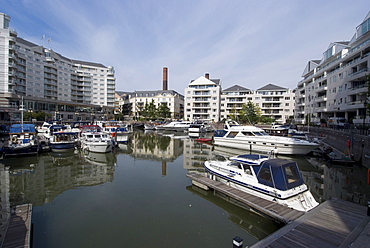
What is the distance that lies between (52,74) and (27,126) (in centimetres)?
5906

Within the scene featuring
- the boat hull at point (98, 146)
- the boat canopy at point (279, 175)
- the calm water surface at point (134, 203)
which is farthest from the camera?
the boat hull at point (98, 146)

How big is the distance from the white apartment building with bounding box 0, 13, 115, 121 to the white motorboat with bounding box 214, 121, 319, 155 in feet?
109

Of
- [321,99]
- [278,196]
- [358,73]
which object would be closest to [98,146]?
[278,196]

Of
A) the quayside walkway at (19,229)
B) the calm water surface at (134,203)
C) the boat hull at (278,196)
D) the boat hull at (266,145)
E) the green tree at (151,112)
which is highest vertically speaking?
the green tree at (151,112)

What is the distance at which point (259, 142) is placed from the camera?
26219 mm

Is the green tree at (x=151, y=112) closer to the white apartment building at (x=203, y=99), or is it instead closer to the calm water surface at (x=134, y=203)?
the white apartment building at (x=203, y=99)

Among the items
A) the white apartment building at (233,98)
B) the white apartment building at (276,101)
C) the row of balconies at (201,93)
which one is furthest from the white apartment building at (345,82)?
the row of balconies at (201,93)

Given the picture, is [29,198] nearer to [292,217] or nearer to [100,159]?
[100,159]

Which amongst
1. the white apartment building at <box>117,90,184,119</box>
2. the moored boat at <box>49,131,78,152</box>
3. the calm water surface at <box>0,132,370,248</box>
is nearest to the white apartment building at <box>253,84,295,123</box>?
the white apartment building at <box>117,90,184,119</box>

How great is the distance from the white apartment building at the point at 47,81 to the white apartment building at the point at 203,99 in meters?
40.0

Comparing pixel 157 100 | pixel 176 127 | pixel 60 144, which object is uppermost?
pixel 157 100

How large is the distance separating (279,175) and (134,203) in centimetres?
758

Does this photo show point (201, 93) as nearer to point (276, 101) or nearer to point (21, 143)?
point (276, 101)

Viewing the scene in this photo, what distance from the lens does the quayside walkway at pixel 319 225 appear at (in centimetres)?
627
